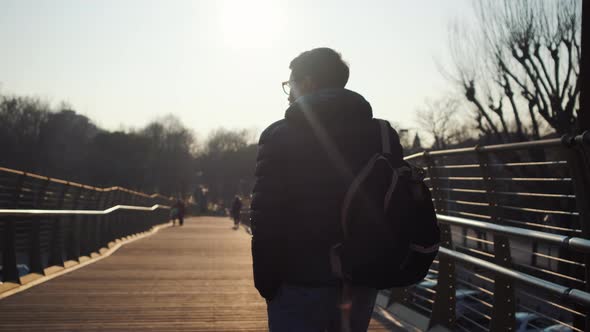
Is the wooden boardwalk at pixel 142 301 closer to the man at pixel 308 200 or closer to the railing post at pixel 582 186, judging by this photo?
the railing post at pixel 582 186

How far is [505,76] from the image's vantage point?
2306 cm

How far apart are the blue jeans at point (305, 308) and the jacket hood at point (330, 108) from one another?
59 cm

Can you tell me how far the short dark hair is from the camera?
2867 millimetres

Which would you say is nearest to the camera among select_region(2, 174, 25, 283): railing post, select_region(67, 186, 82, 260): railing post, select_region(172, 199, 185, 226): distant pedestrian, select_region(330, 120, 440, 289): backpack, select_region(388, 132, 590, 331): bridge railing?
select_region(330, 120, 440, 289): backpack

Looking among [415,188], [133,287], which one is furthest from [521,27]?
[415,188]

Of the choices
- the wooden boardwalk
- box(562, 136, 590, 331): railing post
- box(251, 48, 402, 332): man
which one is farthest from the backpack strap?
the wooden boardwalk

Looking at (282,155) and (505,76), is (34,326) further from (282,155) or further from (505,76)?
(505,76)

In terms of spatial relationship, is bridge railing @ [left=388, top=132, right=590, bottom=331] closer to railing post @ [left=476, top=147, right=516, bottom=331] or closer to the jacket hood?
railing post @ [left=476, top=147, right=516, bottom=331]

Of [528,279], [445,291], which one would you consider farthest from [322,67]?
[445,291]

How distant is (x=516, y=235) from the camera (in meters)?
4.19

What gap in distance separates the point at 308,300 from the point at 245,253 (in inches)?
504

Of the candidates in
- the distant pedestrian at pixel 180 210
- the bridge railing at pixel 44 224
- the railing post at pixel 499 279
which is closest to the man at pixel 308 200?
the railing post at pixel 499 279

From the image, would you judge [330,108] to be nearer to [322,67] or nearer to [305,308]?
[322,67]

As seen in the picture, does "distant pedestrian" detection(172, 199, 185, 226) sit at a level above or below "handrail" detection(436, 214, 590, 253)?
above
